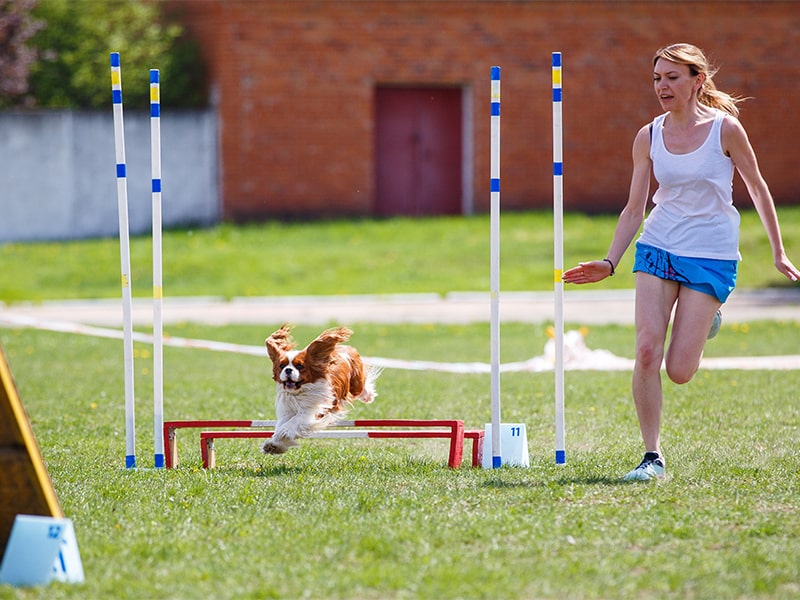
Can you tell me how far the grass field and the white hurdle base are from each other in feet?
0.52

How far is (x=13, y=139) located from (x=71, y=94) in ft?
5.86

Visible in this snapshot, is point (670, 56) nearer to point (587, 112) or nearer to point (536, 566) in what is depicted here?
point (536, 566)

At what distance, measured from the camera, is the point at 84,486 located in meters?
6.63

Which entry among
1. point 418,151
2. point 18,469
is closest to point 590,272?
point 18,469

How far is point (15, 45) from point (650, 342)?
2009 centimetres

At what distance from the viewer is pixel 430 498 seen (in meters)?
6.19

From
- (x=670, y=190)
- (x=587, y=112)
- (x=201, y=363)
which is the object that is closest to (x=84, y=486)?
(x=670, y=190)

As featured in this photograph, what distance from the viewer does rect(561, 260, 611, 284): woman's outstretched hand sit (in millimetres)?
6633

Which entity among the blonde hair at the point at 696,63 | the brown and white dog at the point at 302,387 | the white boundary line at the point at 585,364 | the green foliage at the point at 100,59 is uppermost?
the green foliage at the point at 100,59

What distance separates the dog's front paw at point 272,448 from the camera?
7441 millimetres

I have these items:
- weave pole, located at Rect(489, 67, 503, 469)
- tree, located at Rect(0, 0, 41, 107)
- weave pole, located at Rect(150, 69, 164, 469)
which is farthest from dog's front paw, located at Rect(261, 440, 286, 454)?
tree, located at Rect(0, 0, 41, 107)

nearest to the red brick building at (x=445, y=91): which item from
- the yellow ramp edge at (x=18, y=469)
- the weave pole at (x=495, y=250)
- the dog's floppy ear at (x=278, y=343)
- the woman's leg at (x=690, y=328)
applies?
the dog's floppy ear at (x=278, y=343)

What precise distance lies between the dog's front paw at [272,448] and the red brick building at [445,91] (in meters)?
18.9

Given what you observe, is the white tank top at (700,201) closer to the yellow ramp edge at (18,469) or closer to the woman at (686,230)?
the woman at (686,230)
